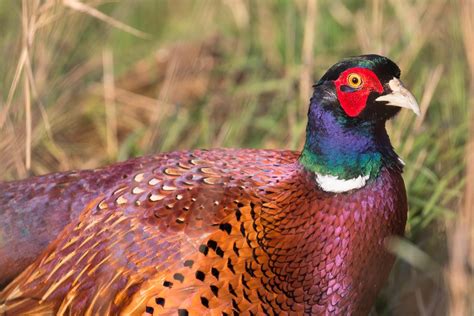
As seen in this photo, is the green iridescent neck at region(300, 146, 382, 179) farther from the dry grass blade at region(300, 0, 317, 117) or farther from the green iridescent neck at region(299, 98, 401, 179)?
the dry grass blade at region(300, 0, 317, 117)

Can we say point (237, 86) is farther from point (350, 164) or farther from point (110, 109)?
point (350, 164)

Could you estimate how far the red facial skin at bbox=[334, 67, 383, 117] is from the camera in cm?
350

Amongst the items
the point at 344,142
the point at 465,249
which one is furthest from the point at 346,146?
the point at 465,249

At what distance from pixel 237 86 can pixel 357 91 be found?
85.1 inches

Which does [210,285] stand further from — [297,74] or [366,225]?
[297,74]

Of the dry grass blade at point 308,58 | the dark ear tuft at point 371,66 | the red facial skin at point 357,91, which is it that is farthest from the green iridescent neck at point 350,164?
the dry grass blade at point 308,58

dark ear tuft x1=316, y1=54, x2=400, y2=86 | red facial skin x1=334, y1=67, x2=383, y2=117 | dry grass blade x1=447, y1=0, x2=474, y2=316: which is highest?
dark ear tuft x1=316, y1=54, x2=400, y2=86

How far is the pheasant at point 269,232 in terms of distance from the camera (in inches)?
137

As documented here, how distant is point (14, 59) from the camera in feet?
16.2

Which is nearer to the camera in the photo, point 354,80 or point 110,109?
point 354,80

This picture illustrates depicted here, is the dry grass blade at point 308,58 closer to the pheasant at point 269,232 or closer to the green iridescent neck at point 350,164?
the pheasant at point 269,232

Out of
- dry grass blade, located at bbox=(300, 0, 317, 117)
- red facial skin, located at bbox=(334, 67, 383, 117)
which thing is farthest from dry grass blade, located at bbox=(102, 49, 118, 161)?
red facial skin, located at bbox=(334, 67, 383, 117)

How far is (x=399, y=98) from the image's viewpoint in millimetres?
3480

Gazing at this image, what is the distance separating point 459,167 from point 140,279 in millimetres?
1794
